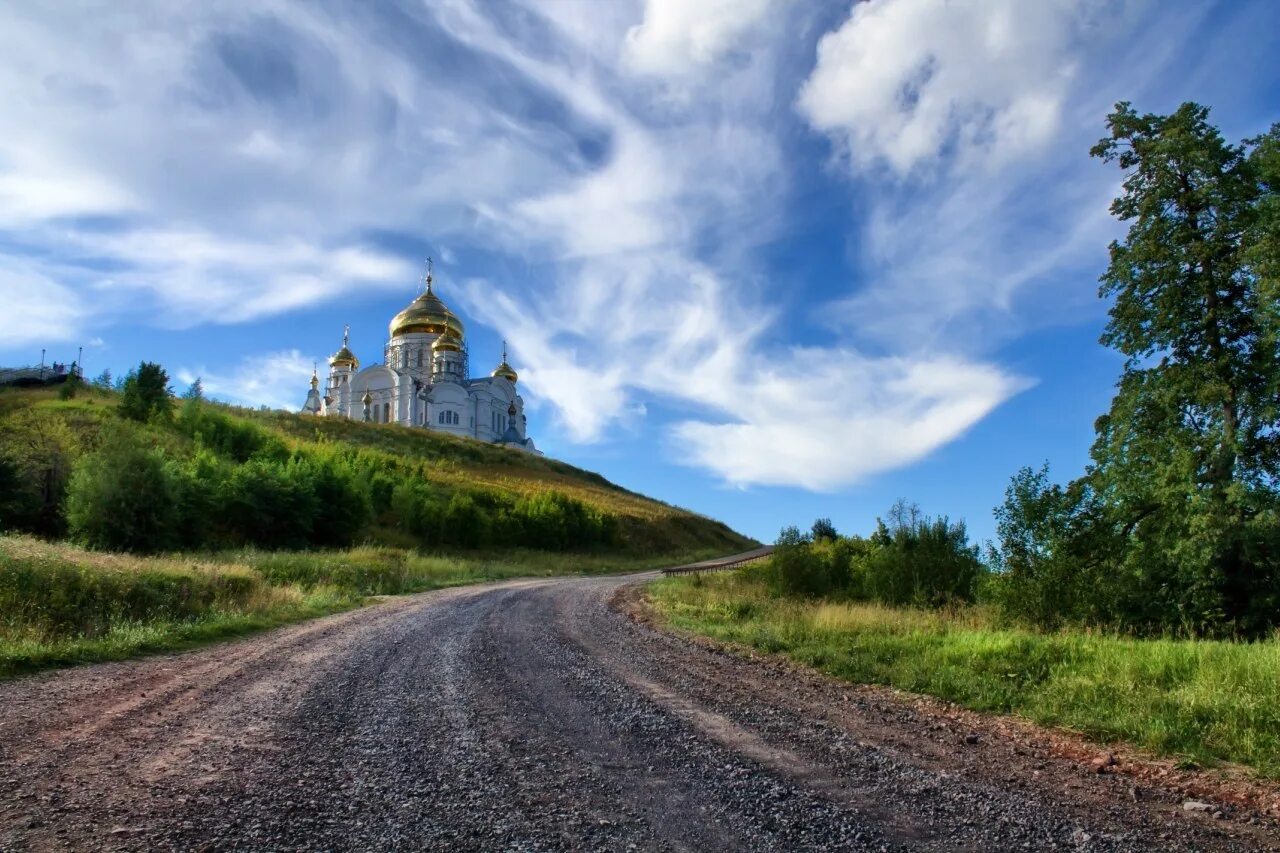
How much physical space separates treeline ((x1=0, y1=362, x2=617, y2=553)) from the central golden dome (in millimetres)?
38158

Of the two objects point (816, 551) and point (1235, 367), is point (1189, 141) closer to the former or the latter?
point (1235, 367)

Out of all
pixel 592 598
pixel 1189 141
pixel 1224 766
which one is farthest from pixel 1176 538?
pixel 592 598

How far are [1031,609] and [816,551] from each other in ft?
23.4

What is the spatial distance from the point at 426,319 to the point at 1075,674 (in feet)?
311

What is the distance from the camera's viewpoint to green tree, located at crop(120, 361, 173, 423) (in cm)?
4762

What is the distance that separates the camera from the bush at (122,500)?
1067 inches

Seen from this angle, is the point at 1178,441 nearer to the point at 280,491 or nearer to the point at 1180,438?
the point at 1180,438

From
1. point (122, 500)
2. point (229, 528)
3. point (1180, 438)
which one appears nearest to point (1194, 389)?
point (1180, 438)

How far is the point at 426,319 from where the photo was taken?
318 feet

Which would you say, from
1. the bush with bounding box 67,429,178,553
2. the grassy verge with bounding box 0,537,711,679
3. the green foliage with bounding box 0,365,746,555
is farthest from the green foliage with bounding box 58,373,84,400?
the grassy verge with bounding box 0,537,711,679

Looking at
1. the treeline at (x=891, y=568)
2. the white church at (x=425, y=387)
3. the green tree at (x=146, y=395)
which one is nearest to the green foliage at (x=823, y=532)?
the treeline at (x=891, y=568)

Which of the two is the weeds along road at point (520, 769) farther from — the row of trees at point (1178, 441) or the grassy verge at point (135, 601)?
the row of trees at point (1178, 441)

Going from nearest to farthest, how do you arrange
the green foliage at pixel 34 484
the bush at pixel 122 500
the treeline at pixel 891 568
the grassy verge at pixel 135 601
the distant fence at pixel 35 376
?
the grassy verge at pixel 135 601, the treeline at pixel 891 568, the bush at pixel 122 500, the green foliage at pixel 34 484, the distant fence at pixel 35 376

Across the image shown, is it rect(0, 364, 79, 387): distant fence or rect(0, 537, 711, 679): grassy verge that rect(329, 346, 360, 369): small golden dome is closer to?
rect(0, 364, 79, 387): distant fence
